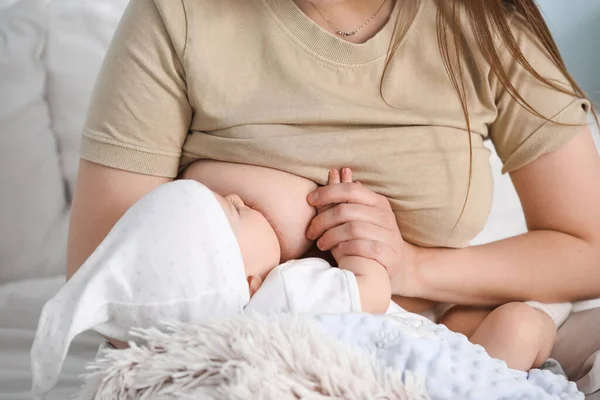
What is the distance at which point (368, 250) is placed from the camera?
0.84 metres

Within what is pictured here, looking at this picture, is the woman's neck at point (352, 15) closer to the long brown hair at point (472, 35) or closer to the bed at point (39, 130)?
the long brown hair at point (472, 35)

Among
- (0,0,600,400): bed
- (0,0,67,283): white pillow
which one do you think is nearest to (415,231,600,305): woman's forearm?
(0,0,600,400): bed

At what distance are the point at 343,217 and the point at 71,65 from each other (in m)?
0.80

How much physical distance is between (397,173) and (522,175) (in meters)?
0.19

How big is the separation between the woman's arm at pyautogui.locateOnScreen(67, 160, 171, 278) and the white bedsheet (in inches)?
9.0

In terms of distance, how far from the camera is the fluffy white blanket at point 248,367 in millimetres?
578

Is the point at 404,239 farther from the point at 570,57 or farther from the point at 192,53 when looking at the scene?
the point at 570,57

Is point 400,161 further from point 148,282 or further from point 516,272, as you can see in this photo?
point 148,282

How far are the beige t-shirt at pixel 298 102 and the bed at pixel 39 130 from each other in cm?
49

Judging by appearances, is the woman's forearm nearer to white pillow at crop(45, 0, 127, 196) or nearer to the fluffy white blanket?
the fluffy white blanket

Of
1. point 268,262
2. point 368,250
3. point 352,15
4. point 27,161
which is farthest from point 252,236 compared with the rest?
point 27,161

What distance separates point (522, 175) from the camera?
38.2 inches

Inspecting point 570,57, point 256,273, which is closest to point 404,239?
point 256,273

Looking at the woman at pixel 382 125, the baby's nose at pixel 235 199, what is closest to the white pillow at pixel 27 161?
the woman at pixel 382 125
